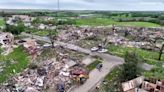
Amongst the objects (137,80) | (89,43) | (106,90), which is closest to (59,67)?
(106,90)

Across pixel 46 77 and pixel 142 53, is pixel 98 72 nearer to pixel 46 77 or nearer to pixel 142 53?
pixel 46 77

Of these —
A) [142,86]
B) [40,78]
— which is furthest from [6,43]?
[142,86]

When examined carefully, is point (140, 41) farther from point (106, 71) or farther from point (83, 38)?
point (106, 71)

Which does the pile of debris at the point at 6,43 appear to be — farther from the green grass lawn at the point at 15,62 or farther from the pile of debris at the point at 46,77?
the pile of debris at the point at 46,77

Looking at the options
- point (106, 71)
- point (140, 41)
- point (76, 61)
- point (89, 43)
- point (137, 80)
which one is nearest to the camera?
point (137, 80)

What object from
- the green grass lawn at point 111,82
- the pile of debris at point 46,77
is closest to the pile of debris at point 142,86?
the green grass lawn at point 111,82

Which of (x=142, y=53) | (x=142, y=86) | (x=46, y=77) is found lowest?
(x=46, y=77)

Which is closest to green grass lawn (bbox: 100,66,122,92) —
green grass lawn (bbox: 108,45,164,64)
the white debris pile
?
the white debris pile

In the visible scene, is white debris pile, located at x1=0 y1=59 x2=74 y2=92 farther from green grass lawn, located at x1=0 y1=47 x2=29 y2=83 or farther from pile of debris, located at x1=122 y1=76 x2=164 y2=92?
pile of debris, located at x1=122 y1=76 x2=164 y2=92
